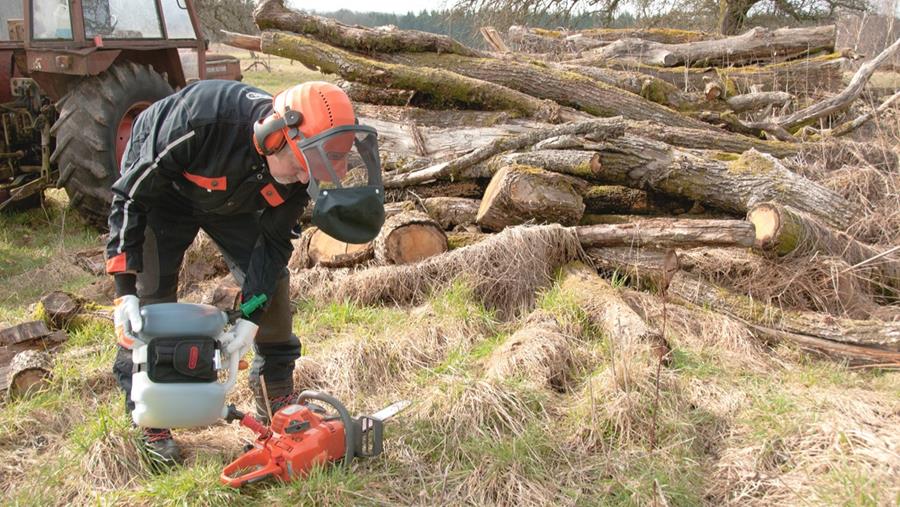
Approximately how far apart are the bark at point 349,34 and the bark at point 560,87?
0.15 metres

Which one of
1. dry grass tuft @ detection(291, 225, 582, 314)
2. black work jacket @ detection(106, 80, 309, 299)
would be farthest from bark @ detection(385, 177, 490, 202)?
black work jacket @ detection(106, 80, 309, 299)

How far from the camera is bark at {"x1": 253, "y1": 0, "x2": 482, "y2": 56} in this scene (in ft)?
21.9

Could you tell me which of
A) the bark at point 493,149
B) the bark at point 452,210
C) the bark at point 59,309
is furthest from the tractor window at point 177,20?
the bark at point 59,309

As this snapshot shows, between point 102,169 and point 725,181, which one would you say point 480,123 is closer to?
point 725,181

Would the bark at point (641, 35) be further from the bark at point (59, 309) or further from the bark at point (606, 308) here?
the bark at point (59, 309)

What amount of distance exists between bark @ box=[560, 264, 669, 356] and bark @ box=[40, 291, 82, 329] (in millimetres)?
2792

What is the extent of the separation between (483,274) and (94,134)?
3.39 m

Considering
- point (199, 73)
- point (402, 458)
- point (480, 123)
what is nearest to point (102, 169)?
point (199, 73)

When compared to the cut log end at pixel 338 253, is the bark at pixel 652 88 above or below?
above

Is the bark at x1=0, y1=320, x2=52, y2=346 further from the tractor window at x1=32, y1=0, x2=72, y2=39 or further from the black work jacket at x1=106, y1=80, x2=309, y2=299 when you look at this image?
the tractor window at x1=32, y1=0, x2=72, y2=39

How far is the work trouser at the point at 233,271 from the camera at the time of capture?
2855 mm

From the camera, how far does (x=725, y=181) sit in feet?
16.1

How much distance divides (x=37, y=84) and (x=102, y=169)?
1015 mm

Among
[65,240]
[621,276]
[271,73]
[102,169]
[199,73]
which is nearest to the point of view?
[621,276]
